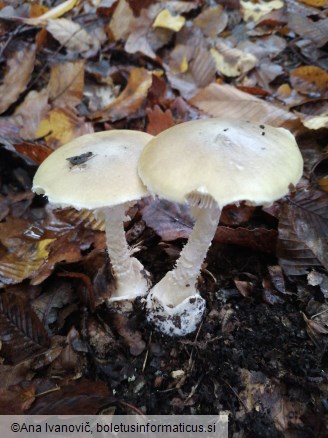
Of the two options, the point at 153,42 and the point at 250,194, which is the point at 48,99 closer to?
the point at 153,42

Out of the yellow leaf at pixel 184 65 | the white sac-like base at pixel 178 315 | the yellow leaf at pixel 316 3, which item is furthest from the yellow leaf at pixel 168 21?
the white sac-like base at pixel 178 315

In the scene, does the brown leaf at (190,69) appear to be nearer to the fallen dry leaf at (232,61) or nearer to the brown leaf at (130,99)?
the fallen dry leaf at (232,61)

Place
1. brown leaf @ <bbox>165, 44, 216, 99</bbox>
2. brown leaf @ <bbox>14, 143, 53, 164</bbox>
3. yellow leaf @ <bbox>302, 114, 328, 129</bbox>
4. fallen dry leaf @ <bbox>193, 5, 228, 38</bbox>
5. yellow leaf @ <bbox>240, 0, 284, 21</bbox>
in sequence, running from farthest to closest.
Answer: yellow leaf @ <bbox>240, 0, 284, 21</bbox> → fallen dry leaf @ <bbox>193, 5, 228, 38</bbox> → brown leaf @ <bbox>165, 44, 216, 99</bbox> → brown leaf @ <bbox>14, 143, 53, 164</bbox> → yellow leaf @ <bbox>302, 114, 328, 129</bbox>

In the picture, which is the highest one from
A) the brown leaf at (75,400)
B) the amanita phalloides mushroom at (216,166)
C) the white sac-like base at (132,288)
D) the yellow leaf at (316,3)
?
the amanita phalloides mushroom at (216,166)

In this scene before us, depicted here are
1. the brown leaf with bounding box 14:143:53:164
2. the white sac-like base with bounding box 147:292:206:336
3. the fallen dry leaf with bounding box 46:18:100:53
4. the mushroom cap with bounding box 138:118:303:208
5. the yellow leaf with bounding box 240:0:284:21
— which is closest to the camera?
the mushroom cap with bounding box 138:118:303:208

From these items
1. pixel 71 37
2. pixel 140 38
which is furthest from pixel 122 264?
pixel 71 37

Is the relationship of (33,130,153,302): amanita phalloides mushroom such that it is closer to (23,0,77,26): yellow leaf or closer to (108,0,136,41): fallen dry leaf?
(108,0,136,41): fallen dry leaf

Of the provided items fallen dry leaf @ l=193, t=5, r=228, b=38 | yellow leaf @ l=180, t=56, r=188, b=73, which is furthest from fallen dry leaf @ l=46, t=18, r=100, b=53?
fallen dry leaf @ l=193, t=5, r=228, b=38
